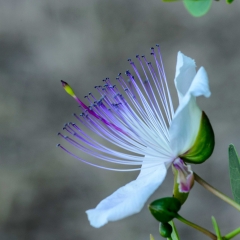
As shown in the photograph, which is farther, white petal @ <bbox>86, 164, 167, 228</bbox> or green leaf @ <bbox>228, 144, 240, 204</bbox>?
green leaf @ <bbox>228, 144, 240, 204</bbox>

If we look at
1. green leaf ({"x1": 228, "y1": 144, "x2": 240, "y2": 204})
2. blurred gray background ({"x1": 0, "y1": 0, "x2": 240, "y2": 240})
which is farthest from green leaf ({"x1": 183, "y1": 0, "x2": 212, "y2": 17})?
blurred gray background ({"x1": 0, "y1": 0, "x2": 240, "y2": 240})

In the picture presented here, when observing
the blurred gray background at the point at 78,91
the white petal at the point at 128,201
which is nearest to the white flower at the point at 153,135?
the white petal at the point at 128,201

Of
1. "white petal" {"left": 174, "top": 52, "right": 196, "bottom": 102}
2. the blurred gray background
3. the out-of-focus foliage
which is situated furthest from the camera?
the blurred gray background

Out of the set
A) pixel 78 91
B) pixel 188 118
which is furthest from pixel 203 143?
pixel 78 91

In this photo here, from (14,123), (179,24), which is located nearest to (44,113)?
(14,123)

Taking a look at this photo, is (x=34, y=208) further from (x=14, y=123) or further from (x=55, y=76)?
(x=55, y=76)

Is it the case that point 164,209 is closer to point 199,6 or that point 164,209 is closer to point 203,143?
point 203,143

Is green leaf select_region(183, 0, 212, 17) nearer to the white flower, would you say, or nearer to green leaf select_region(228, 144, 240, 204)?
the white flower

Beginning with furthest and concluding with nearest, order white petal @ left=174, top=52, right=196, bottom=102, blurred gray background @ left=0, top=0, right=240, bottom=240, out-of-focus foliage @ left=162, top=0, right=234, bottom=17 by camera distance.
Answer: blurred gray background @ left=0, top=0, right=240, bottom=240, white petal @ left=174, top=52, right=196, bottom=102, out-of-focus foliage @ left=162, top=0, right=234, bottom=17
